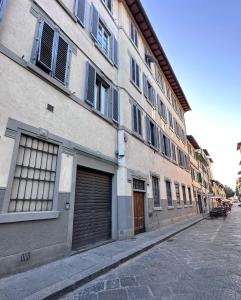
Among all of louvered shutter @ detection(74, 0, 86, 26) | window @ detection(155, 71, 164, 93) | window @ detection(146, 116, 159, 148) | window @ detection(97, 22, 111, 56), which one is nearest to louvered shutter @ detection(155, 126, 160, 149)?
window @ detection(146, 116, 159, 148)

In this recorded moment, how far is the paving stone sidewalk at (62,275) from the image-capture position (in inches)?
129

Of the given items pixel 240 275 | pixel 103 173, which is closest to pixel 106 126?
pixel 103 173

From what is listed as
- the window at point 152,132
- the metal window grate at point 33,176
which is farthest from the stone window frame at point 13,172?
the window at point 152,132

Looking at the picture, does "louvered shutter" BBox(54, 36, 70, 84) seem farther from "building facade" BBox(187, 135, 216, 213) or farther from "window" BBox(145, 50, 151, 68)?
"building facade" BBox(187, 135, 216, 213)

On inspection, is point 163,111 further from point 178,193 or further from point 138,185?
point 138,185

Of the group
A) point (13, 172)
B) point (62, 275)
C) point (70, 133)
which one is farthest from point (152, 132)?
point (62, 275)

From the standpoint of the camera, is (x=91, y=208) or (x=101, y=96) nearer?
(x=91, y=208)

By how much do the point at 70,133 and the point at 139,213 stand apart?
5707 mm

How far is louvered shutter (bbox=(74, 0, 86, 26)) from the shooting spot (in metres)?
7.51

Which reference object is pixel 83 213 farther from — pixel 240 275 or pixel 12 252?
pixel 240 275

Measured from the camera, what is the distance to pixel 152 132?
13273 millimetres

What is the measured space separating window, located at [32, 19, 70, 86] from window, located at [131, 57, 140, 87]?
17.8 ft

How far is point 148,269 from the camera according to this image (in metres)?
4.75

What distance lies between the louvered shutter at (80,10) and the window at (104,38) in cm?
128
